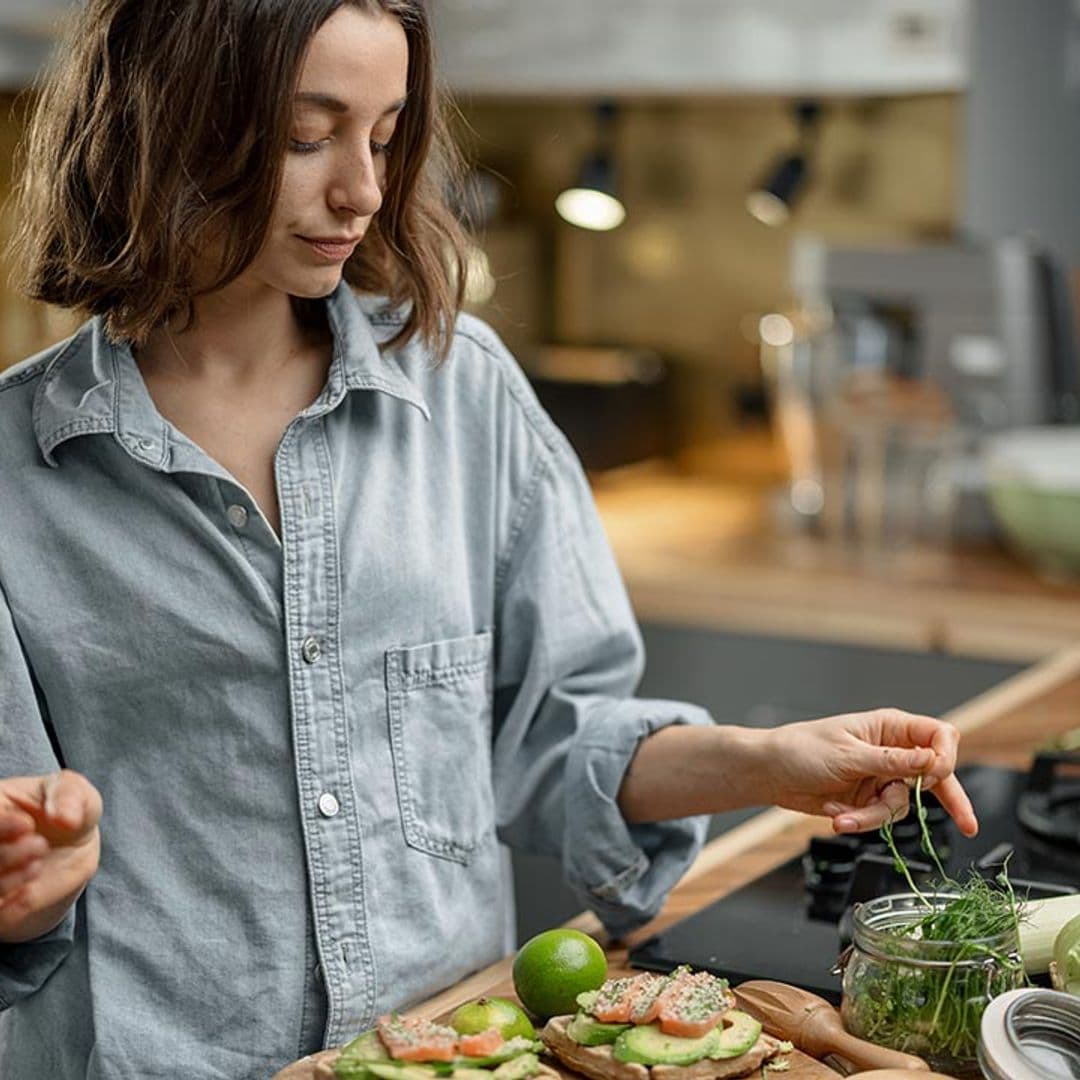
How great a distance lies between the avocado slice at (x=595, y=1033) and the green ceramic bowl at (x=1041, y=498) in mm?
1829

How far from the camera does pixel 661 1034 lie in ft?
3.20

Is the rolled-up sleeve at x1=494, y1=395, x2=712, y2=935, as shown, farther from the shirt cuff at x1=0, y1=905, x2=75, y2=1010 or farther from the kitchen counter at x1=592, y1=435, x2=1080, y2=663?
the kitchen counter at x1=592, y1=435, x2=1080, y2=663

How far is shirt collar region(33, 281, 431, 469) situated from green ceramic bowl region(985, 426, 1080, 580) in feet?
5.40

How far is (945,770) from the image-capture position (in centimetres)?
107

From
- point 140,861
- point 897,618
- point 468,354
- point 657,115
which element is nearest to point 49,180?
point 468,354

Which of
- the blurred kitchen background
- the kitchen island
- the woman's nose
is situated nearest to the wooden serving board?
the kitchen island

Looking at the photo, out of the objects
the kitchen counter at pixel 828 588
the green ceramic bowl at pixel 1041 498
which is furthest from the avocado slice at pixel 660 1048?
the green ceramic bowl at pixel 1041 498

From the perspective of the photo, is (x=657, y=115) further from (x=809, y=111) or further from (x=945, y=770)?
(x=945, y=770)

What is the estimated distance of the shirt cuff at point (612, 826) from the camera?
4.06 ft

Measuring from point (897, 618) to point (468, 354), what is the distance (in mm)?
1450

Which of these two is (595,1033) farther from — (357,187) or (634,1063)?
(357,187)

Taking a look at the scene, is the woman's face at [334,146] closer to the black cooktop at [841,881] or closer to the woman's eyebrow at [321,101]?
the woman's eyebrow at [321,101]

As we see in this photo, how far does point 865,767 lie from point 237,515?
0.40 metres

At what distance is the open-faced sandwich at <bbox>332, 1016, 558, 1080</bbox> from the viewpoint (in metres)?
0.93
